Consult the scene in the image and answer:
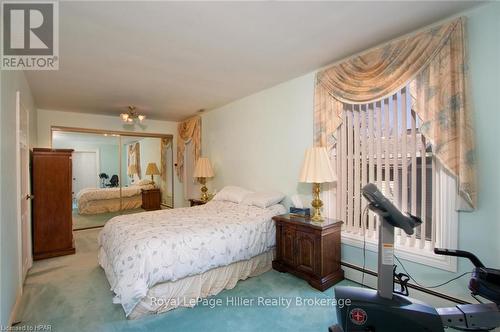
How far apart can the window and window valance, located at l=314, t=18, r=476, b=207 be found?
0.44ft

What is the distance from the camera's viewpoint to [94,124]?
5066mm

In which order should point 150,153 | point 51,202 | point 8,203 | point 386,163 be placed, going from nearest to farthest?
point 8,203 → point 386,163 → point 51,202 → point 150,153

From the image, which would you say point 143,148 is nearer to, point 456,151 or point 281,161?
point 281,161

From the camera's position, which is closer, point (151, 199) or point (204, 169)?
point (204, 169)

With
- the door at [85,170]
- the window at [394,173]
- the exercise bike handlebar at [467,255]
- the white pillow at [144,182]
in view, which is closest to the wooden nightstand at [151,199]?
the white pillow at [144,182]

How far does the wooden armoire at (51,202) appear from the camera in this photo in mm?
3406

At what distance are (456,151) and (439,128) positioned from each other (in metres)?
0.22

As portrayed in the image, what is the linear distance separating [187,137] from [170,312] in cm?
402

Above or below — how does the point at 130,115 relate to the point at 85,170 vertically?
above

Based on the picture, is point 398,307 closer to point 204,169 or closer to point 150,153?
point 204,169

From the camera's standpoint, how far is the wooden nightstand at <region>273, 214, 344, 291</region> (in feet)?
8.08

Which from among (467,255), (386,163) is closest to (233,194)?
(386,163)

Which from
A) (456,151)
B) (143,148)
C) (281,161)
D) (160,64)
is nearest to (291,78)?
(281,161)

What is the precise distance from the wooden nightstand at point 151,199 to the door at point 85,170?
3.26ft
